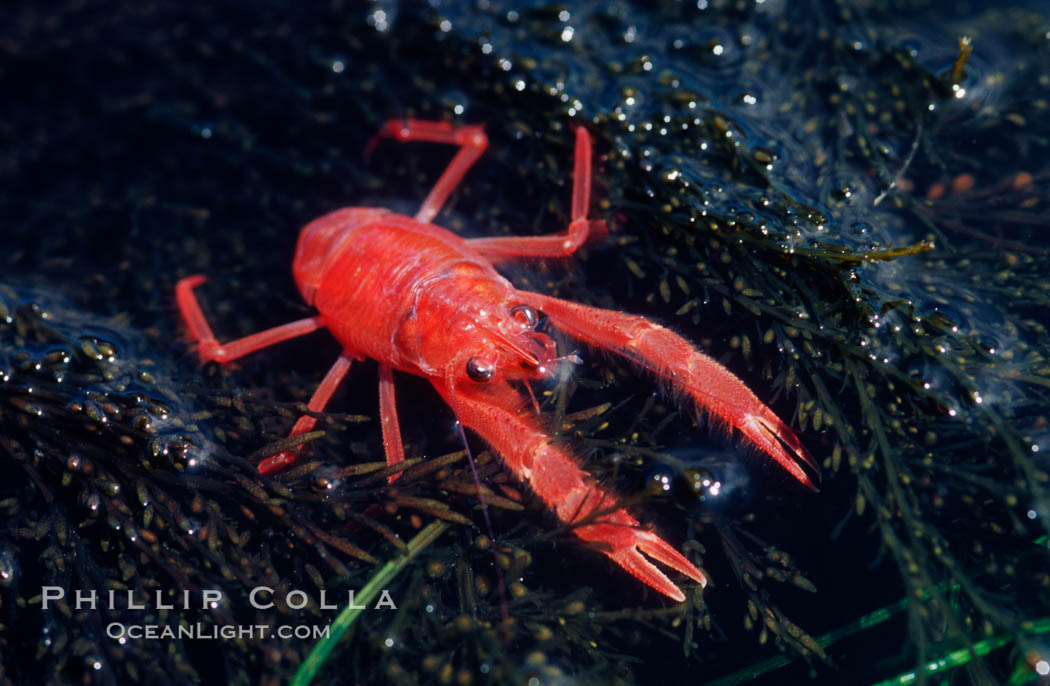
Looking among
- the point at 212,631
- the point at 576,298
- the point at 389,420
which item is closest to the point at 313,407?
the point at 389,420

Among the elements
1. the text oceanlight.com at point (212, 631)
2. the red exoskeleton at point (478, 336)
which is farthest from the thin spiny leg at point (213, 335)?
the text oceanlight.com at point (212, 631)

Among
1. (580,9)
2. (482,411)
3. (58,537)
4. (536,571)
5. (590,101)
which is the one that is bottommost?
(58,537)

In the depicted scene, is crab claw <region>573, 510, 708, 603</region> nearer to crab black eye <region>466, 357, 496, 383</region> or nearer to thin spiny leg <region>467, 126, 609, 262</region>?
crab black eye <region>466, 357, 496, 383</region>

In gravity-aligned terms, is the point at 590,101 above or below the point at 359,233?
above

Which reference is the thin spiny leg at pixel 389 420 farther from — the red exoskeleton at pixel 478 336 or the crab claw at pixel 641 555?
the crab claw at pixel 641 555

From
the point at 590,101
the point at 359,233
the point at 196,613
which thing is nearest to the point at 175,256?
the point at 359,233

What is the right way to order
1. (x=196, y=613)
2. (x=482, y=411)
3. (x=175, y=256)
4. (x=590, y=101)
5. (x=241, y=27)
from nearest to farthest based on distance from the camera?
(x=196, y=613) → (x=482, y=411) → (x=590, y=101) → (x=175, y=256) → (x=241, y=27)

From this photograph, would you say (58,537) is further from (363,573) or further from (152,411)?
(363,573)

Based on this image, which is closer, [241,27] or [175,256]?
[175,256]

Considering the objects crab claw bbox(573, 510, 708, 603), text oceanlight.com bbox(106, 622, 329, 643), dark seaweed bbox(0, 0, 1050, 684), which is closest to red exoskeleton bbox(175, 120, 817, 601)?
crab claw bbox(573, 510, 708, 603)
